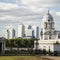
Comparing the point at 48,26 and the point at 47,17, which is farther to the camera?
the point at 47,17

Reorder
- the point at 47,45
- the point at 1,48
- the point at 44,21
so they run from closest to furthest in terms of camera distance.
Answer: the point at 1,48, the point at 47,45, the point at 44,21

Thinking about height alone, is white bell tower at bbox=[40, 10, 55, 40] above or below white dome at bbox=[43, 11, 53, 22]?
below

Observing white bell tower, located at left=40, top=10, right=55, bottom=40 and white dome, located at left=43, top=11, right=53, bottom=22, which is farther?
white dome, located at left=43, top=11, right=53, bottom=22

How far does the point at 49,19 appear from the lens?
16425 cm

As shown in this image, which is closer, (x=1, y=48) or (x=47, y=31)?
(x=1, y=48)

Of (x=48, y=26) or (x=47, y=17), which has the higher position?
(x=47, y=17)

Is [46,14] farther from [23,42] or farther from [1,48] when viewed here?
[1,48]

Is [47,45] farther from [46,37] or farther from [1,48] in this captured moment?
[1,48]

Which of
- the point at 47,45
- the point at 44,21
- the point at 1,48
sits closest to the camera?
the point at 1,48

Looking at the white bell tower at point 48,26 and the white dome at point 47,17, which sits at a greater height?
the white dome at point 47,17

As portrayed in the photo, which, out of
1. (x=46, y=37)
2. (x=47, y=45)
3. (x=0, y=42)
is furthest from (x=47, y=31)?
(x=0, y=42)

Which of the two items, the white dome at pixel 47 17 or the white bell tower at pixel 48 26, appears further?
the white dome at pixel 47 17

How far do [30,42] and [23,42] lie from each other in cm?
363

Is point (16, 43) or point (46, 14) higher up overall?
point (46, 14)
